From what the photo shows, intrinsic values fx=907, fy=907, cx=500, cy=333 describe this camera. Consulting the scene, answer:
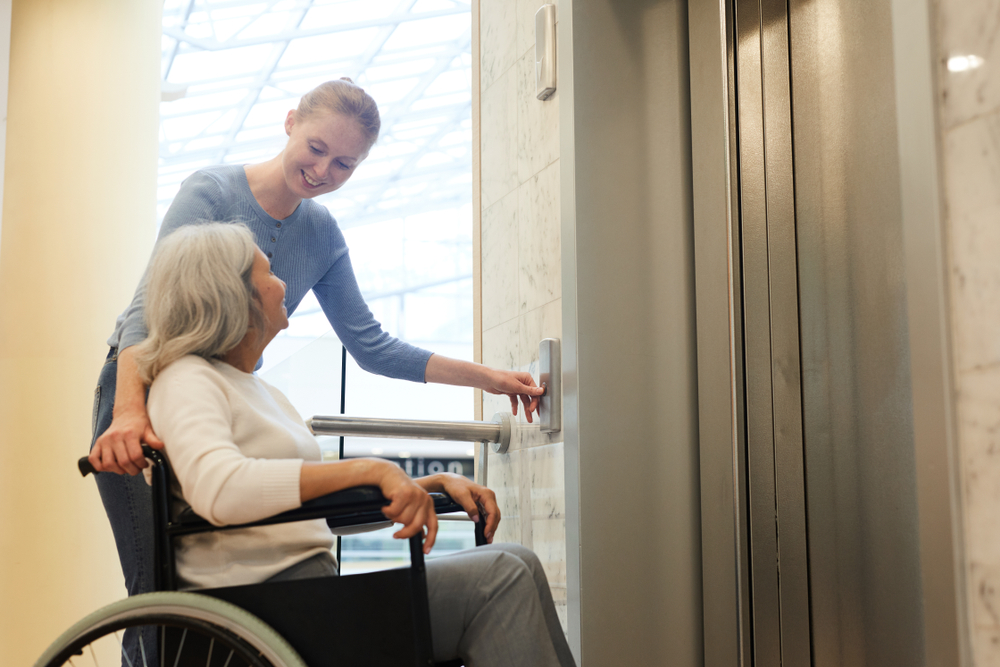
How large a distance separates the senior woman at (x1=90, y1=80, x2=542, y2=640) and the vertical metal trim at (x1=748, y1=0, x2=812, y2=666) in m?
0.56

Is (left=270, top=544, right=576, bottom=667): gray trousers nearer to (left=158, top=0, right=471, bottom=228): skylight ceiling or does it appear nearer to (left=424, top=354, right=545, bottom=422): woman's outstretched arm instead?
(left=424, top=354, right=545, bottom=422): woman's outstretched arm

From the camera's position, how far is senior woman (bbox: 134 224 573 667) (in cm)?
127

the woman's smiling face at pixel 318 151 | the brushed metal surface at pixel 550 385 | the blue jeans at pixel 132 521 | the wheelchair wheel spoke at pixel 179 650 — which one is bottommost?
the wheelchair wheel spoke at pixel 179 650

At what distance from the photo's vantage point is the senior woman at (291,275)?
1.40 metres

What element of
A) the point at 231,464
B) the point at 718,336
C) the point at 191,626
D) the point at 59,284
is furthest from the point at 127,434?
the point at 59,284

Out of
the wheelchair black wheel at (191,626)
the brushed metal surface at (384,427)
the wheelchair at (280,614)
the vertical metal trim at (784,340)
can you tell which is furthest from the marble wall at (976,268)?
the brushed metal surface at (384,427)

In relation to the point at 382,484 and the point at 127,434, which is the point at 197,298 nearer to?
the point at 127,434

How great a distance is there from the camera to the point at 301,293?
1962 millimetres

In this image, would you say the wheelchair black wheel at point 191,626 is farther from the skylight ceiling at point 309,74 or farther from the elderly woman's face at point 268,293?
the skylight ceiling at point 309,74

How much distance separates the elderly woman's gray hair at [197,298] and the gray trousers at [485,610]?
1.24ft

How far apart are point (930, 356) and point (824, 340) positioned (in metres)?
0.41

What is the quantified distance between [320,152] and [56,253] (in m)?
2.30

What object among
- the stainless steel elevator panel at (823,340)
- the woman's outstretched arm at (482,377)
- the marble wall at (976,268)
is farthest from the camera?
the woman's outstretched arm at (482,377)

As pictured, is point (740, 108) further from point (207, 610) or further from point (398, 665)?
point (207, 610)
